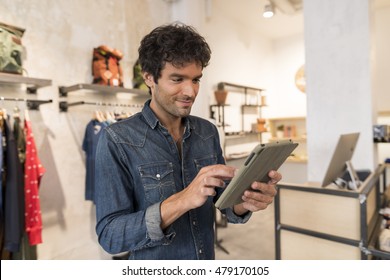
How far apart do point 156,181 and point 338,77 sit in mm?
1974

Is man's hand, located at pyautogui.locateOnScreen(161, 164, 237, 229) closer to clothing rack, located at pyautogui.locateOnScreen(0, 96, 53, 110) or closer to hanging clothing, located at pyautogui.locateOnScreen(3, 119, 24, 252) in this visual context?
hanging clothing, located at pyautogui.locateOnScreen(3, 119, 24, 252)

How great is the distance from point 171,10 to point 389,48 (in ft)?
10.0

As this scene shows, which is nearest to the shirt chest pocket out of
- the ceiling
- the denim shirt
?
the denim shirt

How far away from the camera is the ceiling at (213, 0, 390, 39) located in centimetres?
355

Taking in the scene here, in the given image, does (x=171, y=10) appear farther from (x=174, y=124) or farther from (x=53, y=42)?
(x=174, y=124)

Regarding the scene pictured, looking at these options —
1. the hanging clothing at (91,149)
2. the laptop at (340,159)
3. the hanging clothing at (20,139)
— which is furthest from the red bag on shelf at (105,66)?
the laptop at (340,159)

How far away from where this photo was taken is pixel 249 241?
2990 millimetres

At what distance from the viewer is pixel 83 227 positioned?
7.54 ft

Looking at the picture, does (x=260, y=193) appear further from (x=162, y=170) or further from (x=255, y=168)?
(x=162, y=170)

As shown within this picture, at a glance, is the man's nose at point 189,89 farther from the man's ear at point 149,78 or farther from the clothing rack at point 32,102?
the clothing rack at point 32,102

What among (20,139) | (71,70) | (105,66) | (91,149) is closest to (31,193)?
(20,139)

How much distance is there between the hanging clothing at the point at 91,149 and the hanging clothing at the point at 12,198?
550 millimetres

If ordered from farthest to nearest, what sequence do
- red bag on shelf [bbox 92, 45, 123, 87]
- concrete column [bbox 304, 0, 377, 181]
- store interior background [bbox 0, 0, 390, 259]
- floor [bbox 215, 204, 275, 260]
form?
1. floor [bbox 215, 204, 275, 260]
2. red bag on shelf [bbox 92, 45, 123, 87]
3. concrete column [bbox 304, 0, 377, 181]
4. store interior background [bbox 0, 0, 390, 259]

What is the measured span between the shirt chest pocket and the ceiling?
3.13 m
